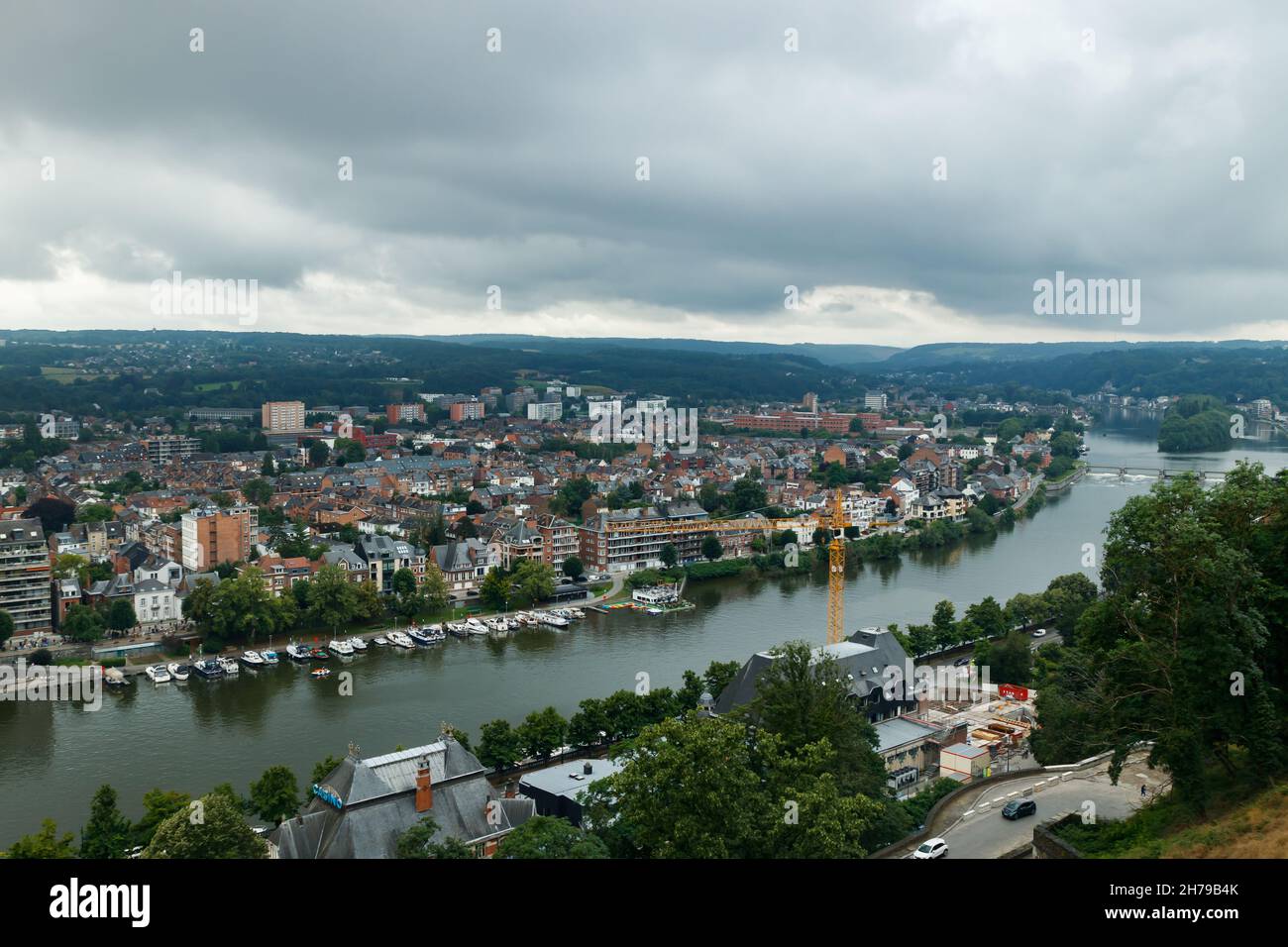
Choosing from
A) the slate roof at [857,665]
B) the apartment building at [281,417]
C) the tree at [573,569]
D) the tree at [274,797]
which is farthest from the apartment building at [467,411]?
the tree at [274,797]

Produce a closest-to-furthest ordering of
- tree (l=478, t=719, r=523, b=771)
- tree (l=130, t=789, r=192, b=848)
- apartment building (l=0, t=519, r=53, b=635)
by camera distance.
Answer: tree (l=130, t=789, r=192, b=848), tree (l=478, t=719, r=523, b=771), apartment building (l=0, t=519, r=53, b=635)

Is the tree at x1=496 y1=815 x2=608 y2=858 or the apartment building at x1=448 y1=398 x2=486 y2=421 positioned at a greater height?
the apartment building at x1=448 y1=398 x2=486 y2=421

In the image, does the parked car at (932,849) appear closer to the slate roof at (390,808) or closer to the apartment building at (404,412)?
the slate roof at (390,808)

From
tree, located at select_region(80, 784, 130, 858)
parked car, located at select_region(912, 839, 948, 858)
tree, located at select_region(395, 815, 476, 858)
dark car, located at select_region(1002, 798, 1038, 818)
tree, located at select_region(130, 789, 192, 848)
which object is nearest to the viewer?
tree, located at select_region(395, 815, 476, 858)

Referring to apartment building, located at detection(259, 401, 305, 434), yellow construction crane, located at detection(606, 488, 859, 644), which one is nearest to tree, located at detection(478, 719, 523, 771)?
yellow construction crane, located at detection(606, 488, 859, 644)

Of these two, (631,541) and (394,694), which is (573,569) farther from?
(394,694)

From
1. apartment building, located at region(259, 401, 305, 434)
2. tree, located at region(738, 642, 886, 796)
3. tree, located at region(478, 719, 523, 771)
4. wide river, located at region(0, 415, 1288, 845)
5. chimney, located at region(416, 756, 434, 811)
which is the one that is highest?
apartment building, located at region(259, 401, 305, 434)

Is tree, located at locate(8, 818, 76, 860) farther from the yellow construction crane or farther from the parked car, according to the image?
the yellow construction crane
